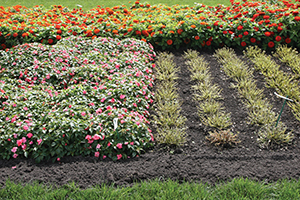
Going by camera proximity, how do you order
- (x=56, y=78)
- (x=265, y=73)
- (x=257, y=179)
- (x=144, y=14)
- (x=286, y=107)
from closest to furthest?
1. (x=257, y=179)
2. (x=286, y=107)
3. (x=56, y=78)
4. (x=265, y=73)
5. (x=144, y=14)

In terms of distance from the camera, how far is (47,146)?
3.08 m

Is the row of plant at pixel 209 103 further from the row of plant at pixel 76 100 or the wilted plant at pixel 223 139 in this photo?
the row of plant at pixel 76 100

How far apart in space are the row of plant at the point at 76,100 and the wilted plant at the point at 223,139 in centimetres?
77

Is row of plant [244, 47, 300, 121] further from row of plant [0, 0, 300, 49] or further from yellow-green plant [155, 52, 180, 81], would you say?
yellow-green plant [155, 52, 180, 81]

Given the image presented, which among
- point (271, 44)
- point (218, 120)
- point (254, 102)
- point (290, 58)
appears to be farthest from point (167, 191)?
point (271, 44)

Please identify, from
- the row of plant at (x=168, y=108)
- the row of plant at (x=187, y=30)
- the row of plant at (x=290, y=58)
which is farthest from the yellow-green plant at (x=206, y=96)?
the row of plant at (x=290, y=58)

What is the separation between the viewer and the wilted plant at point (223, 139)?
323cm

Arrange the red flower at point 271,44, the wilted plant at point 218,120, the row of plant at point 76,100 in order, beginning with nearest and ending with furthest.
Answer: the row of plant at point 76,100 < the wilted plant at point 218,120 < the red flower at point 271,44

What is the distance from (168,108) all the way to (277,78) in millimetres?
1937

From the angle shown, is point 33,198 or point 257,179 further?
point 257,179

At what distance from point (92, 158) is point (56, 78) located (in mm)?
1792

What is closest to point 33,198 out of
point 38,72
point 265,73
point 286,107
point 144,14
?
point 38,72

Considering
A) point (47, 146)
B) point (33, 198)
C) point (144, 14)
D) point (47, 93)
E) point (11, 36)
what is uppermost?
point (144, 14)

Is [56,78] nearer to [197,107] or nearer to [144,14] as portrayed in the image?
[197,107]
